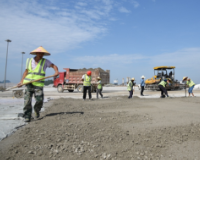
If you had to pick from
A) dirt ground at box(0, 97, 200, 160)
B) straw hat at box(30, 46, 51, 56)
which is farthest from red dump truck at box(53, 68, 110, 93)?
dirt ground at box(0, 97, 200, 160)

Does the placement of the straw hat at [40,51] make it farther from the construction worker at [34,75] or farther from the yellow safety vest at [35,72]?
the yellow safety vest at [35,72]

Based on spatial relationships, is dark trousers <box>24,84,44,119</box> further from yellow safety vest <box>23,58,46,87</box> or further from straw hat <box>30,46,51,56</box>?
straw hat <box>30,46,51,56</box>

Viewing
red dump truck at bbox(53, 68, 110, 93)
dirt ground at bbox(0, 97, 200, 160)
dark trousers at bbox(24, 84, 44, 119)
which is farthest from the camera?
red dump truck at bbox(53, 68, 110, 93)

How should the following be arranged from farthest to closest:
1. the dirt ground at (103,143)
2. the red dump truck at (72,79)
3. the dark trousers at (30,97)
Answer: the red dump truck at (72,79) → the dark trousers at (30,97) → the dirt ground at (103,143)

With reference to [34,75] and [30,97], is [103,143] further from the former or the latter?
[34,75]

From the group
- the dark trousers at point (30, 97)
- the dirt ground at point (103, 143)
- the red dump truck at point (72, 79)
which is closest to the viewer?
the dirt ground at point (103, 143)

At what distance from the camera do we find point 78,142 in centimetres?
340

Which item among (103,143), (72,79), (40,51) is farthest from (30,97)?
(72,79)

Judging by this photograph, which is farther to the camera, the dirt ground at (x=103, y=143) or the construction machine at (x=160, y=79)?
the construction machine at (x=160, y=79)

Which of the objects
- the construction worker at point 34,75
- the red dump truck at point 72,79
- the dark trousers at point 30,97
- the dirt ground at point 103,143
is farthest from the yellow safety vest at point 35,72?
the red dump truck at point 72,79

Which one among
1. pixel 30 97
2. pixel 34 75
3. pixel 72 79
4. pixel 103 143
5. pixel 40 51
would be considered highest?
pixel 72 79
